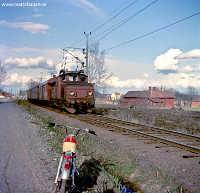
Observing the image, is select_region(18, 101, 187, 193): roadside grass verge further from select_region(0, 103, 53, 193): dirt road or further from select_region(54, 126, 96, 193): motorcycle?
select_region(0, 103, 53, 193): dirt road

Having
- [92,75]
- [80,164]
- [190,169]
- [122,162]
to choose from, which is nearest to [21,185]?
[80,164]

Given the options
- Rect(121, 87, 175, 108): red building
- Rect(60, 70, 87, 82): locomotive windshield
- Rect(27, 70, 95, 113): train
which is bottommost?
Rect(121, 87, 175, 108): red building

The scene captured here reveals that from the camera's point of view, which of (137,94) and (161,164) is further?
(137,94)

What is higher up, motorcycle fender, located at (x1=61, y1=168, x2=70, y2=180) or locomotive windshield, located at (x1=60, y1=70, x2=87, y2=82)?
locomotive windshield, located at (x1=60, y1=70, x2=87, y2=82)

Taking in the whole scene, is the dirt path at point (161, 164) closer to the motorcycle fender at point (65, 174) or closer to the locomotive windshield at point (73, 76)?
the motorcycle fender at point (65, 174)

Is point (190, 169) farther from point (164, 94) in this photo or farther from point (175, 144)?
point (164, 94)

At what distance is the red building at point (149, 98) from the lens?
285 ft

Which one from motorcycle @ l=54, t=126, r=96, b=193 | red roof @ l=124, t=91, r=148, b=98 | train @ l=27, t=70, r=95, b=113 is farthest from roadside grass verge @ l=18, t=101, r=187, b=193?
red roof @ l=124, t=91, r=148, b=98

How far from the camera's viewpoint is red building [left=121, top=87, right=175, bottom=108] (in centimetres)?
Result: 8678

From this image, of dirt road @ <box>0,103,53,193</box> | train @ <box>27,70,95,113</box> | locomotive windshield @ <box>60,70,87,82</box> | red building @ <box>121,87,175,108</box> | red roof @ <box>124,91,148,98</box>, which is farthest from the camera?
red roof @ <box>124,91,148,98</box>

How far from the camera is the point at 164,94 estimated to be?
9381 cm

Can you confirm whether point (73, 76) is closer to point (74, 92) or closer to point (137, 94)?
point (74, 92)

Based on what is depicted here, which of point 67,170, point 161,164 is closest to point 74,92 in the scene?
point 161,164

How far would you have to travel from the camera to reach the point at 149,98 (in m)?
86.8
